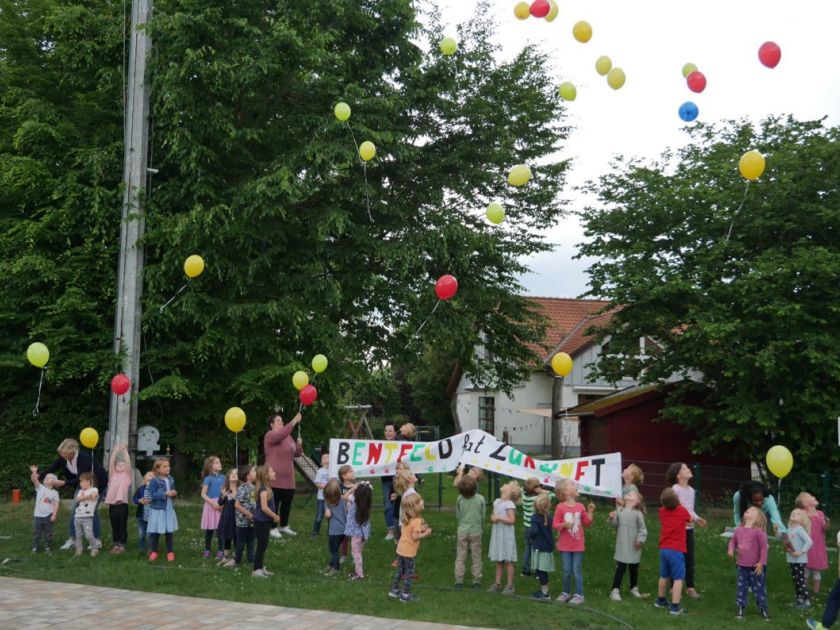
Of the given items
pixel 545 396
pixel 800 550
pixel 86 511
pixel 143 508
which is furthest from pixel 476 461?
pixel 545 396

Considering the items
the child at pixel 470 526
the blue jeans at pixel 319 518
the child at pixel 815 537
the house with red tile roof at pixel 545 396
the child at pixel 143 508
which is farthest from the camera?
the house with red tile roof at pixel 545 396

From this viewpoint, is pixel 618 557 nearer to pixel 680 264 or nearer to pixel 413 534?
pixel 413 534

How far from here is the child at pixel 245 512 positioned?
11.1m

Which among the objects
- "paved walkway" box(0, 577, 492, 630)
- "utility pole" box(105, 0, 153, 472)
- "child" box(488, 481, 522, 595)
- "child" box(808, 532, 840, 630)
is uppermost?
"utility pole" box(105, 0, 153, 472)

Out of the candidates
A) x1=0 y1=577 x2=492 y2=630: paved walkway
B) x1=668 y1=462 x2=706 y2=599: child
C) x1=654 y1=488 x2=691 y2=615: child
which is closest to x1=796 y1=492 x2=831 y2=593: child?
x1=668 y1=462 x2=706 y2=599: child

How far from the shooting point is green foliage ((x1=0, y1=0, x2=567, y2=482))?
55.9ft

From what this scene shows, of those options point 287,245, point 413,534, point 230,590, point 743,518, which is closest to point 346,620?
point 413,534

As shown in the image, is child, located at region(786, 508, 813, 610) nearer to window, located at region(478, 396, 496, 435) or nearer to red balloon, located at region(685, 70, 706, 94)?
red balloon, located at region(685, 70, 706, 94)

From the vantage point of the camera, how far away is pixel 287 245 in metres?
18.8

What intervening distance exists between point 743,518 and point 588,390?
32.3 meters

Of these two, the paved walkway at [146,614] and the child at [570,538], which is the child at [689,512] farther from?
the paved walkway at [146,614]

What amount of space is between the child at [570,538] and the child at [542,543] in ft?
0.54

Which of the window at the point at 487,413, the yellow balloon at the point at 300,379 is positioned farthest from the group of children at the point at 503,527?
the window at the point at 487,413

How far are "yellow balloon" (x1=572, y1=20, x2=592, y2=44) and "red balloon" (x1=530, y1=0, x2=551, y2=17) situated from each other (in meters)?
0.52
